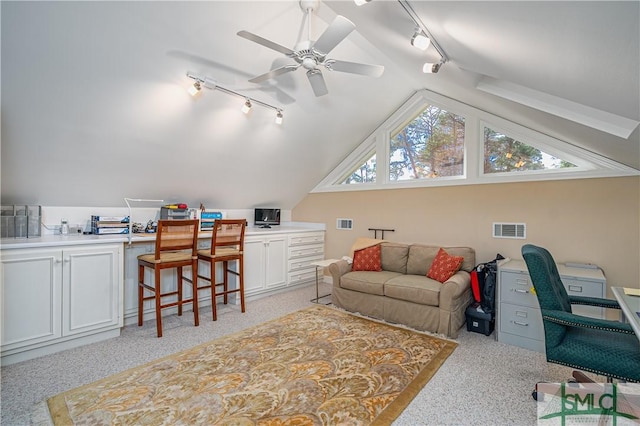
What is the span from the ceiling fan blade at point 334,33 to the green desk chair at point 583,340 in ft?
6.15

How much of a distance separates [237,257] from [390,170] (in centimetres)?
266

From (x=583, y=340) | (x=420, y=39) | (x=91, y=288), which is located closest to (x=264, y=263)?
(x=91, y=288)

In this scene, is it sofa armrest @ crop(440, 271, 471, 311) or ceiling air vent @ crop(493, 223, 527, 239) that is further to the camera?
ceiling air vent @ crop(493, 223, 527, 239)

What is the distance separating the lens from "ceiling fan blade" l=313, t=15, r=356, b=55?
1881mm

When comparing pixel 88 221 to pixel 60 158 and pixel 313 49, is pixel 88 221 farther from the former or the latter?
pixel 313 49

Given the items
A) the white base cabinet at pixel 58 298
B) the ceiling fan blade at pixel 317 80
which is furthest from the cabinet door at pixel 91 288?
the ceiling fan blade at pixel 317 80

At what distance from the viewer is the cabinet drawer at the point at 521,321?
2.80 metres

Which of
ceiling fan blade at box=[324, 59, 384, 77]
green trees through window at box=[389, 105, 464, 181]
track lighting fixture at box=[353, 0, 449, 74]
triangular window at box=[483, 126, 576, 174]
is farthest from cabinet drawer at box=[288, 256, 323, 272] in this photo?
track lighting fixture at box=[353, 0, 449, 74]

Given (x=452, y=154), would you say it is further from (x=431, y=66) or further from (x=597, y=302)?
(x=597, y=302)

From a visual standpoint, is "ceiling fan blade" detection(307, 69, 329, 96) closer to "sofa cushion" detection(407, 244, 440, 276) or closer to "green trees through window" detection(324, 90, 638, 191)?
"green trees through window" detection(324, 90, 638, 191)

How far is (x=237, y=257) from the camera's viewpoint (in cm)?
373

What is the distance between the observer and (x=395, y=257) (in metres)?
4.04

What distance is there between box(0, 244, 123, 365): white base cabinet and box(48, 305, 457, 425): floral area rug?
80cm

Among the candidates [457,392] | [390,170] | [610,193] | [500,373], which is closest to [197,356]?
[457,392]
